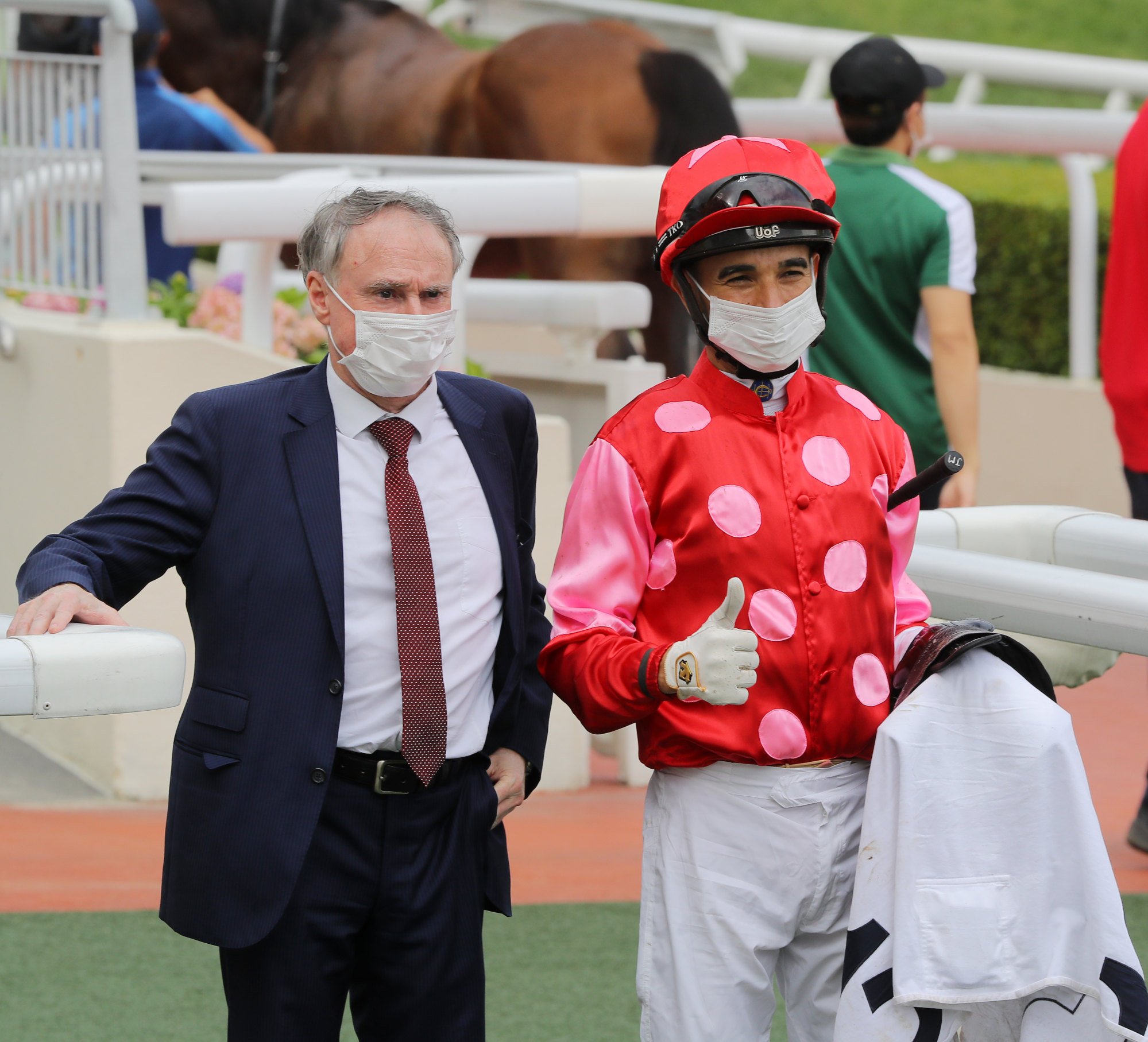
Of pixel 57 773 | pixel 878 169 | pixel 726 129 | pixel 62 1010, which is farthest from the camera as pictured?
pixel 726 129

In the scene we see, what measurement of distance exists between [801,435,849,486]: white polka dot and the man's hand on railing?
0.82 metres

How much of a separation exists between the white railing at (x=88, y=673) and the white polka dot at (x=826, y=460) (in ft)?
2.59

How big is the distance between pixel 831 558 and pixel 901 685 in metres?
0.17

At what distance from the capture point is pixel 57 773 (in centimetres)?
477

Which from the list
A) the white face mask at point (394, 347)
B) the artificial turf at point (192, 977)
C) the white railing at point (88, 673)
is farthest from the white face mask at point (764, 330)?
the artificial turf at point (192, 977)

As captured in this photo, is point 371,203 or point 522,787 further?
point 522,787

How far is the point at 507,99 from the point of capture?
6941 millimetres

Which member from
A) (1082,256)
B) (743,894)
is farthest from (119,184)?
(1082,256)

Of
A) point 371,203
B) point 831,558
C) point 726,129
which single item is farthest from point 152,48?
point 831,558

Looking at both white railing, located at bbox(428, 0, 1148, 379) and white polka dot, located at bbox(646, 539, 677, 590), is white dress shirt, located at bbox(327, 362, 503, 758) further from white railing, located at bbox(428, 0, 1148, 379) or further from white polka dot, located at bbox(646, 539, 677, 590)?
white railing, located at bbox(428, 0, 1148, 379)

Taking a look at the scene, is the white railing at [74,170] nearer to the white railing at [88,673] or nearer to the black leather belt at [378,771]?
the black leather belt at [378,771]

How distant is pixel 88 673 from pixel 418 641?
0.53 m

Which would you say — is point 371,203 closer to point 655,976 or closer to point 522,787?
point 522,787

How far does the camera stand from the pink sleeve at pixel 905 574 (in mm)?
2215
